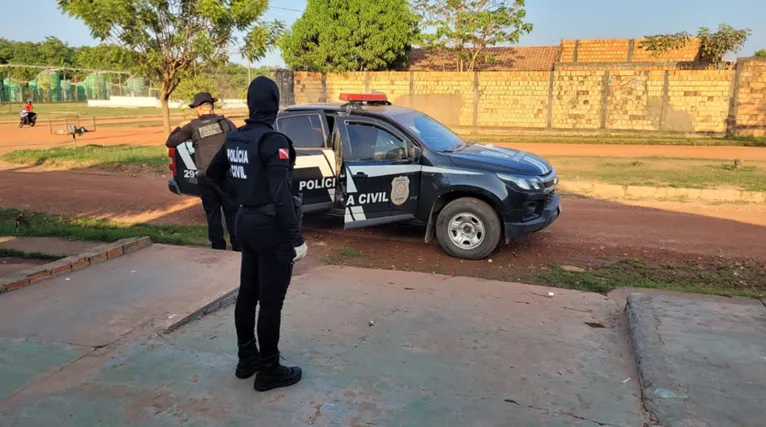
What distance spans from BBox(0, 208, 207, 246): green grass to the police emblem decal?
8.31ft

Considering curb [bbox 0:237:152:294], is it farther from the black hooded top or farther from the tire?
the tire

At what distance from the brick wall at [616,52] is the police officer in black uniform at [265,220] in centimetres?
3385

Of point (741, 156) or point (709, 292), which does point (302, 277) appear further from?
point (741, 156)

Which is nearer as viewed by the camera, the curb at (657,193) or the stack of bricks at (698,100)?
the curb at (657,193)

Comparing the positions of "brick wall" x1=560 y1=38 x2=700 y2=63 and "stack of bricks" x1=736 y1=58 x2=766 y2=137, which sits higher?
"brick wall" x1=560 y1=38 x2=700 y2=63

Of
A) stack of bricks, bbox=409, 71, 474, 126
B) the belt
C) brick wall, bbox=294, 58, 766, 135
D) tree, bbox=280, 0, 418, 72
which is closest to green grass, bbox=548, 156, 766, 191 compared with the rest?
brick wall, bbox=294, 58, 766, 135

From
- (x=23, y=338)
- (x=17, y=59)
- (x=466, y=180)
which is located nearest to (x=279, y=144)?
(x=23, y=338)

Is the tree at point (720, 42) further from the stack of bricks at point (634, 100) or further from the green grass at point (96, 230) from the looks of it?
the green grass at point (96, 230)

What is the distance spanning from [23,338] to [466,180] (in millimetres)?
4359

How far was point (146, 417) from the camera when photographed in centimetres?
307

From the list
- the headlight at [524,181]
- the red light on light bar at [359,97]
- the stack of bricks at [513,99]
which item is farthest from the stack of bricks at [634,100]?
the headlight at [524,181]

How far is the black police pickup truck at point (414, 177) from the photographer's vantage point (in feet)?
21.0

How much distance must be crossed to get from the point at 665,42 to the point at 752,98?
8.92m

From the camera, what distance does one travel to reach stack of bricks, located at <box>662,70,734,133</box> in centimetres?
2280
